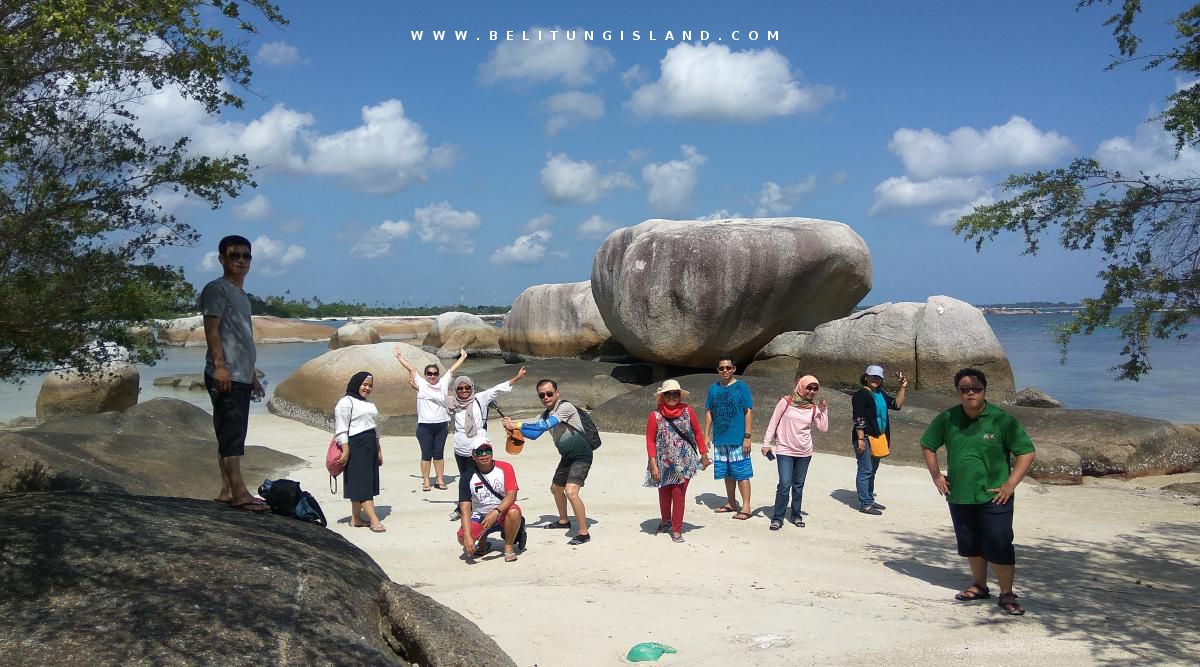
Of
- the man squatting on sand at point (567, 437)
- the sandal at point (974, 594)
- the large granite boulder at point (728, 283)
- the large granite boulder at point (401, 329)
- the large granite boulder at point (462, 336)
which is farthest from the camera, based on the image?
the large granite boulder at point (401, 329)

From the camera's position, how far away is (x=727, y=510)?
930cm

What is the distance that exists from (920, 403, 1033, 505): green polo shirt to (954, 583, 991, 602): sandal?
25.2 inches

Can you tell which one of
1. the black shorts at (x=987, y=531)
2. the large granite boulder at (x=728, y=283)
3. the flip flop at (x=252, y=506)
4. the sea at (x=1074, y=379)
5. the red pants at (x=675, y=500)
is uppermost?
the large granite boulder at (x=728, y=283)

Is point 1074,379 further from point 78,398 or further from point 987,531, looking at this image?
point 78,398

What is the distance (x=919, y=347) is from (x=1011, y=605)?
453 inches

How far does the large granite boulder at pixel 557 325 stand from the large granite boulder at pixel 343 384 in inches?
465

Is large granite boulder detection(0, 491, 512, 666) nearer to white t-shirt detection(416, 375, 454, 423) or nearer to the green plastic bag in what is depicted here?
the green plastic bag

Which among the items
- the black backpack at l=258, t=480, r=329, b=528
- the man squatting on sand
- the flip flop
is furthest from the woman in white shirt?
the flip flop

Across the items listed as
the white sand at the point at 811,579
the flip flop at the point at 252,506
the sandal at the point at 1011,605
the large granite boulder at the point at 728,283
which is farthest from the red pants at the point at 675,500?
the large granite boulder at the point at 728,283

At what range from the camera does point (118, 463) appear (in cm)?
947

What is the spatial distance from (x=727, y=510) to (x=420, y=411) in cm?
348

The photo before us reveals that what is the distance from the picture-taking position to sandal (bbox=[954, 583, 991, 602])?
20.7 ft

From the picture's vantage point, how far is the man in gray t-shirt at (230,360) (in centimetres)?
536

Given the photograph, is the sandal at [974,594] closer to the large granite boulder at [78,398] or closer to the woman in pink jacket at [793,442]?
the woman in pink jacket at [793,442]
